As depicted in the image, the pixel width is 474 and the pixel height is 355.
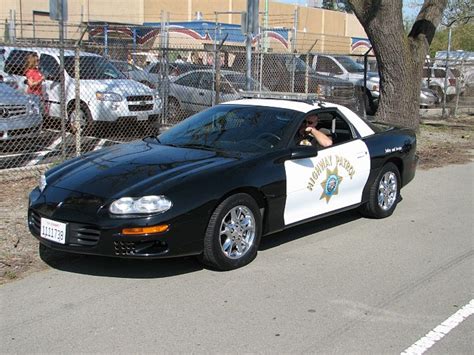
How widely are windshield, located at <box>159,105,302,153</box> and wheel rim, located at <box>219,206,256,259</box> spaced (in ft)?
2.38

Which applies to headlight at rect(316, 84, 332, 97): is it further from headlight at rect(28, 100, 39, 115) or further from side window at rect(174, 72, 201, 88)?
headlight at rect(28, 100, 39, 115)

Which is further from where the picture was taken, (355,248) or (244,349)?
(355,248)

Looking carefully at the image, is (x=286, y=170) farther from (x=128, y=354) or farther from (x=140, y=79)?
(x=140, y=79)

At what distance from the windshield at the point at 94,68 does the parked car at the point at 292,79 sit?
13.2 feet

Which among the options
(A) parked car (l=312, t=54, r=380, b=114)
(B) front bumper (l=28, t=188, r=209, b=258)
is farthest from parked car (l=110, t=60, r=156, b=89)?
(B) front bumper (l=28, t=188, r=209, b=258)

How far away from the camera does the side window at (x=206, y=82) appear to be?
46.0ft

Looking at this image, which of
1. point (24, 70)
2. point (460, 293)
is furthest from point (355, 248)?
point (24, 70)

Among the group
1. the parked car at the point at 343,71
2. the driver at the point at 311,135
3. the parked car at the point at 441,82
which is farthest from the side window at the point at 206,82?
the parked car at the point at 441,82

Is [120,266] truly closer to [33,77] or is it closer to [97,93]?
[97,93]

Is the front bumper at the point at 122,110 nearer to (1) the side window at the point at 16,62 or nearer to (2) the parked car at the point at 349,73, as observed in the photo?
(1) the side window at the point at 16,62

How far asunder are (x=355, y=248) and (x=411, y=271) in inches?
30.2

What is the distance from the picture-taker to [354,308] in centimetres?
439

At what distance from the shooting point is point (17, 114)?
30.1 feet

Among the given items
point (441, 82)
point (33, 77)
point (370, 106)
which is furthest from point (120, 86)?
point (441, 82)
